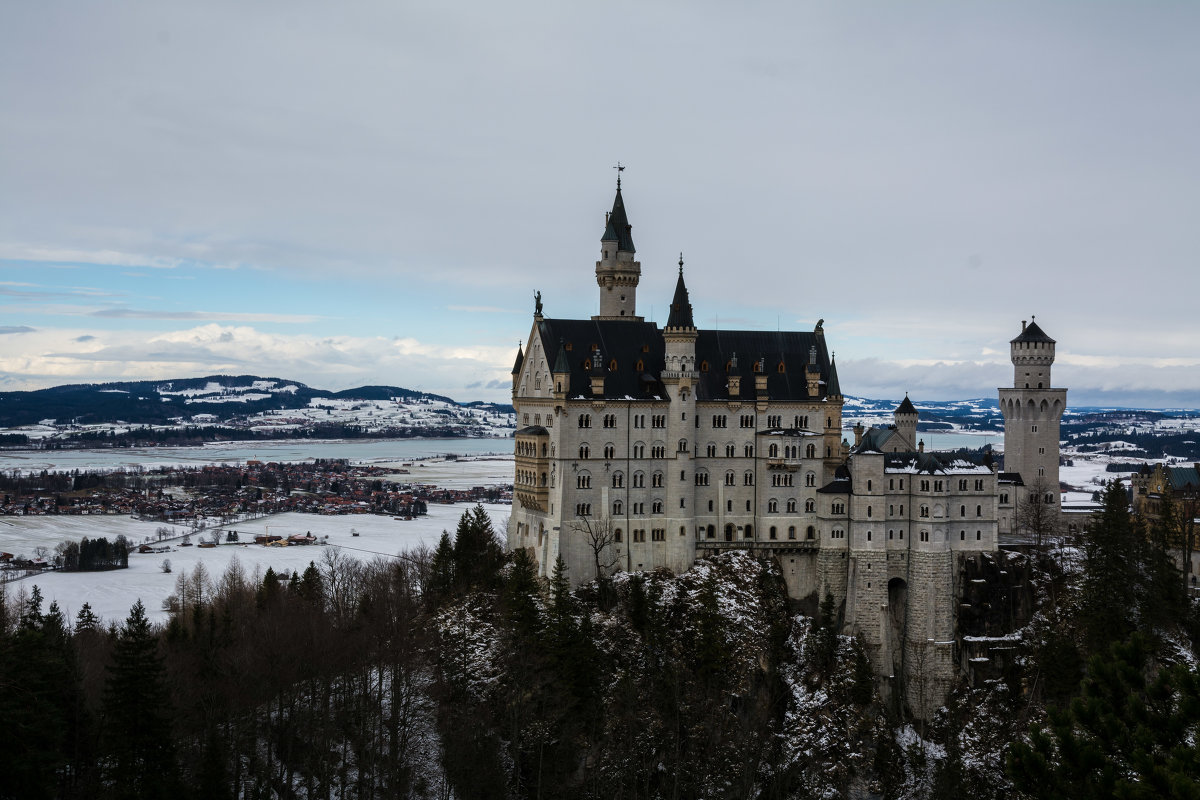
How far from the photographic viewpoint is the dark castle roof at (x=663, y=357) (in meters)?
87.9

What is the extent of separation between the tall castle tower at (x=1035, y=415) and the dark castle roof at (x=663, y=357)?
63.4ft

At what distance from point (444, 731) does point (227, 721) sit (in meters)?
12.8

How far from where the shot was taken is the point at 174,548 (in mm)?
150250

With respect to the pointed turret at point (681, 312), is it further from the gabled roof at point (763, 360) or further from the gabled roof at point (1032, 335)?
the gabled roof at point (1032, 335)

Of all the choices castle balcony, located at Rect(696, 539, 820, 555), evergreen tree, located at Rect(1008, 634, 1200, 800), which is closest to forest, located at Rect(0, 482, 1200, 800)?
castle balcony, located at Rect(696, 539, 820, 555)

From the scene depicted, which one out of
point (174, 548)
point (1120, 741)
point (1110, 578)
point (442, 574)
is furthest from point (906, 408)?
point (174, 548)

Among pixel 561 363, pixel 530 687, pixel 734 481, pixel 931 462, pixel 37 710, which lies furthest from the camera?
pixel 734 481

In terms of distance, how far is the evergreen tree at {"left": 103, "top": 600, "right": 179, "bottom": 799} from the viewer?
56656 mm

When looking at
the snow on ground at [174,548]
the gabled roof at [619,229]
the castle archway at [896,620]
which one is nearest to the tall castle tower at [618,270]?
the gabled roof at [619,229]

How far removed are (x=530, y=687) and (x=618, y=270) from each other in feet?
130

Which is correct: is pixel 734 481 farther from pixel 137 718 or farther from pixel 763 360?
pixel 137 718

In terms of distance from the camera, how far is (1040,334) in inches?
3942

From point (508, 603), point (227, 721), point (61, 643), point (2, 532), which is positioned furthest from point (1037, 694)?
point (2, 532)

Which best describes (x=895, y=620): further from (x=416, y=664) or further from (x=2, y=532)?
(x=2, y=532)
